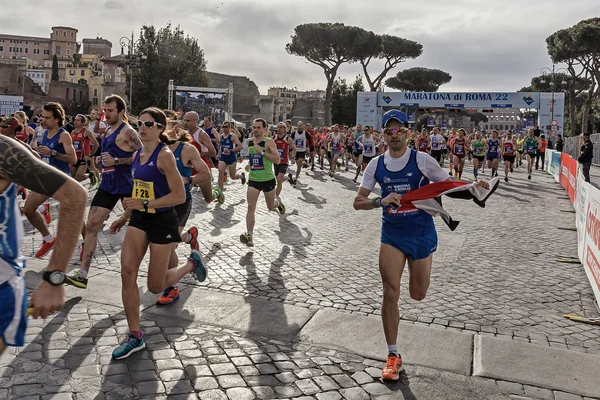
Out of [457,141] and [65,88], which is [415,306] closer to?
[457,141]

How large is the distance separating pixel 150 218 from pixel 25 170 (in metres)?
2.22

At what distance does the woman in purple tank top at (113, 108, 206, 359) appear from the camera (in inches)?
161

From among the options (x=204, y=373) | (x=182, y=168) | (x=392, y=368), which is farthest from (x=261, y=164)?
(x=392, y=368)

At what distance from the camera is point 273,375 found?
12.7 feet

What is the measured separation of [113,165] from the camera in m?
6.21

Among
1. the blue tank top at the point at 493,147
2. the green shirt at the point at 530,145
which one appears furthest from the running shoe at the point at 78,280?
the green shirt at the point at 530,145

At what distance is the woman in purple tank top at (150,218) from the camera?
4098 mm

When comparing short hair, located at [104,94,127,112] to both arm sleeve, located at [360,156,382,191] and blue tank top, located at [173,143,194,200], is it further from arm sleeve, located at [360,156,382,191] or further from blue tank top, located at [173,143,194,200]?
arm sleeve, located at [360,156,382,191]

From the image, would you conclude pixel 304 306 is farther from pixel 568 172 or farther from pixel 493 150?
pixel 493 150

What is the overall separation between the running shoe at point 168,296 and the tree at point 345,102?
63.0 m

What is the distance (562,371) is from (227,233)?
5.95 metres

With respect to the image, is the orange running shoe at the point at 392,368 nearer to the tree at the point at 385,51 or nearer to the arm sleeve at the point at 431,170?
the arm sleeve at the point at 431,170

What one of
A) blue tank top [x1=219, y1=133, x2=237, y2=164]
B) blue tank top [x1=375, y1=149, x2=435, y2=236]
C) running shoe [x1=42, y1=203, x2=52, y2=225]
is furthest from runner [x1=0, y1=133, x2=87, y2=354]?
blue tank top [x1=219, y1=133, x2=237, y2=164]

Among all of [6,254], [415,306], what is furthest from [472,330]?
[6,254]
